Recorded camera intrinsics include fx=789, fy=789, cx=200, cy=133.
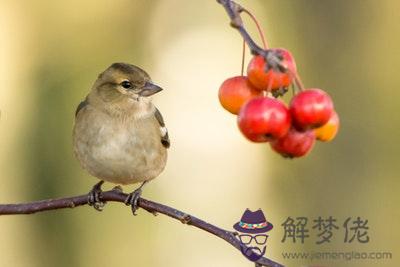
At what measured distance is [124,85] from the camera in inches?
200

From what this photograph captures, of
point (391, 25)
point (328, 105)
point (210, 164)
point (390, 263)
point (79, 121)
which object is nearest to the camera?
point (328, 105)

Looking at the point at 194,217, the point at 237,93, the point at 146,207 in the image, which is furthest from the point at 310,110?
the point at 146,207

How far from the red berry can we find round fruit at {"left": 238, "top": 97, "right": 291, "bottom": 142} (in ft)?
0.12

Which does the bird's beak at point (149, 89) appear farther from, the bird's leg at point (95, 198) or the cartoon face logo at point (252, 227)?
the cartoon face logo at point (252, 227)

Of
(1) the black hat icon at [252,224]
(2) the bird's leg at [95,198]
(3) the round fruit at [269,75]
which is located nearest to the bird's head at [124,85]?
(2) the bird's leg at [95,198]

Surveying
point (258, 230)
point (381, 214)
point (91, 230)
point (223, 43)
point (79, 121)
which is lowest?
point (258, 230)

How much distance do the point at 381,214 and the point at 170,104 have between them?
13.5 feet

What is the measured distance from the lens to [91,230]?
11922 mm

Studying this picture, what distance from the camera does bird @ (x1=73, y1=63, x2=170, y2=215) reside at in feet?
15.7

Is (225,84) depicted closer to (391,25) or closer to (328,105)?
(328,105)

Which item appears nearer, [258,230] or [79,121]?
[258,230]

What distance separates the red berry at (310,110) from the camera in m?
2.58

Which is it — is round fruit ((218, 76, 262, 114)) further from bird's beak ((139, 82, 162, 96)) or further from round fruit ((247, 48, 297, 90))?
bird's beak ((139, 82, 162, 96))

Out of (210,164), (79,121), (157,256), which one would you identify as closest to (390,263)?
(157,256)
